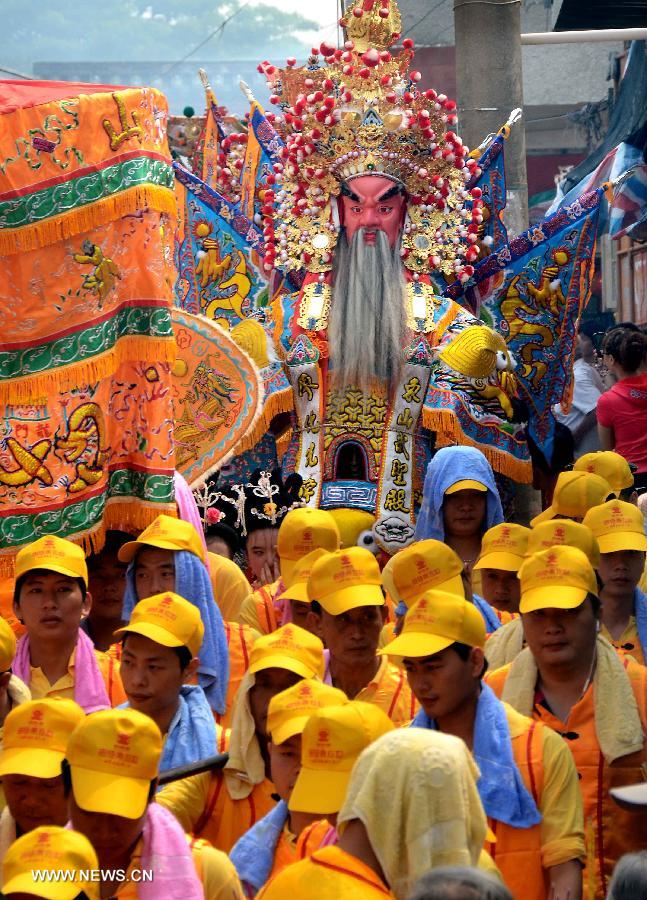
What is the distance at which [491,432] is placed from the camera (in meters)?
8.56

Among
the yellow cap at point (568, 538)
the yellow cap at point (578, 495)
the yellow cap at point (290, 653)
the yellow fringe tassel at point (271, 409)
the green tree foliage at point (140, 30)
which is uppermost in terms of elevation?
the green tree foliage at point (140, 30)

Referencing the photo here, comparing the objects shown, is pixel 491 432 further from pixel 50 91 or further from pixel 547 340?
pixel 50 91

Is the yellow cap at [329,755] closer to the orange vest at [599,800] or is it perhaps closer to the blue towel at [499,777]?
the blue towel at [499,777]

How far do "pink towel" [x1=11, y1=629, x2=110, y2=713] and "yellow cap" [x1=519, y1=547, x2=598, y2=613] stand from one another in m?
1.27

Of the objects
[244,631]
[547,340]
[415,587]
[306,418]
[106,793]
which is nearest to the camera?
[106,793]

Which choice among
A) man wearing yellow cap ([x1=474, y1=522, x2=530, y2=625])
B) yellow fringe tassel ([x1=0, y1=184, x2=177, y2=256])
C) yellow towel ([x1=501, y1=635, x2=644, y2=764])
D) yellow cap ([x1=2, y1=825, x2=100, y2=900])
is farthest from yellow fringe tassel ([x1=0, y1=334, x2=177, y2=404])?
yellow cap ([x1=2, y1=825, x2=100, y2=900])

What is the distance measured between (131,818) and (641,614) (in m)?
2.39

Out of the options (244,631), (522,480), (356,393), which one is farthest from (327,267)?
(244,631)

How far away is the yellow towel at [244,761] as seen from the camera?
14.8 ft

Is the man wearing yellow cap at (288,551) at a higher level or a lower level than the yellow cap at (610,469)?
lower

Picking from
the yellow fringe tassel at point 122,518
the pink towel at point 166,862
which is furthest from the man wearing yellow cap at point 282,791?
the yellow fringe tassel at point 122,518

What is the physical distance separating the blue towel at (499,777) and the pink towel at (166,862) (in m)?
0.73

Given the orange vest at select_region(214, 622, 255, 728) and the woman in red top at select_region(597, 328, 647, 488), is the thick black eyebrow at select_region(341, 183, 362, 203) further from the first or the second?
the orange vest at select_region(214, 622, 255, 728)

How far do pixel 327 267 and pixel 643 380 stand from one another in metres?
1.58
